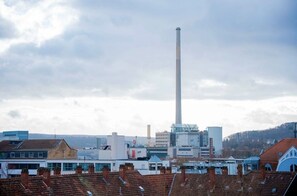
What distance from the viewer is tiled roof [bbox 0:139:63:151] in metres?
112

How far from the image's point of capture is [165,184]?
63.4m

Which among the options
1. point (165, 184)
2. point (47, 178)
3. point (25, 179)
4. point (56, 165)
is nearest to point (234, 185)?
point (165, 184)

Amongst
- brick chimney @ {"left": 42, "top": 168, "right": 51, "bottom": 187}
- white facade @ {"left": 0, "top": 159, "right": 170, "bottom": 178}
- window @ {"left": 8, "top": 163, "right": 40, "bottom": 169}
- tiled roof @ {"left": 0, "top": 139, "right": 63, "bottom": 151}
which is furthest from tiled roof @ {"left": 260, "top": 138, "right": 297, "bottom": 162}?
brick chimney @ {"left": 42, "top": 168, "right": 51, "bottom": 187}

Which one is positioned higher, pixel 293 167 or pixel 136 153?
pixel 136 153

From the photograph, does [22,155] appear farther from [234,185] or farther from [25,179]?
[25,179]

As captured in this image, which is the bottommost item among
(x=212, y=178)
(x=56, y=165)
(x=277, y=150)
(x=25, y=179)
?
(x=212, y=178)

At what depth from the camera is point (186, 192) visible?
6288cm

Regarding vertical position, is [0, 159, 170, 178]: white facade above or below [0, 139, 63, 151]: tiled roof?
below

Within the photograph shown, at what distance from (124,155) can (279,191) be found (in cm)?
6705

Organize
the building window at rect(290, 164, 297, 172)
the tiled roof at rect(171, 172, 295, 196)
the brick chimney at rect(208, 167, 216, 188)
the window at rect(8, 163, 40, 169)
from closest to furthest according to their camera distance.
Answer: the tiled roof at rect(171, 172, 295, 196) → the brick chimney at rect(208, 167, 216, 188) → the building window at rect(290, 164, 297, 172) → the window at rect(8, 163, 40, 169)

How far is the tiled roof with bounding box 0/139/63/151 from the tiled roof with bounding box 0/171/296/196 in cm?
5146

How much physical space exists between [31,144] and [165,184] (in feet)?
186

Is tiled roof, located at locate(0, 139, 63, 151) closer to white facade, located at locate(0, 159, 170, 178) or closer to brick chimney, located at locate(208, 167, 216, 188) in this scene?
white facade, located at locate(0, 159, 170, 178)

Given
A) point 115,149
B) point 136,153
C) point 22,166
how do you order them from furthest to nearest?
point 136,153 < point 115,149 < point 22,166
